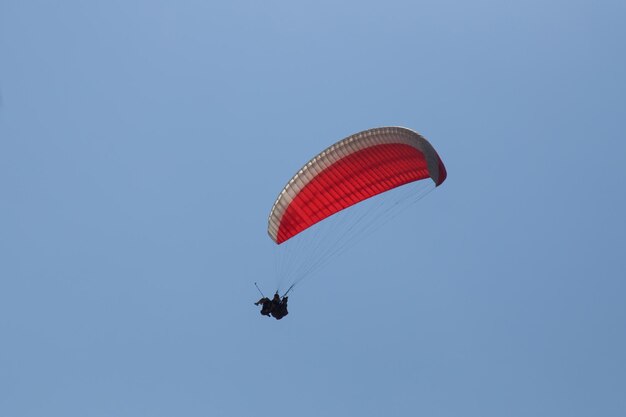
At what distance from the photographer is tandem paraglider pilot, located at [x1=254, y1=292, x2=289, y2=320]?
26969mm

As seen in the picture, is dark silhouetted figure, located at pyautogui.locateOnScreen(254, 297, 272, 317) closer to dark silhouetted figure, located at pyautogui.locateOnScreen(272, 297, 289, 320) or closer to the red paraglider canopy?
dark silhouetted figure, located at pyautogui.locateOnScreen(272, 297, 289, 320)

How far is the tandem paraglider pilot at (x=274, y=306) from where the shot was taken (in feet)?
88.5

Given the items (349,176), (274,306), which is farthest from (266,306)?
(349,176)

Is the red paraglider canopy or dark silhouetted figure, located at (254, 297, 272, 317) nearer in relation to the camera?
the red paraglider canopy

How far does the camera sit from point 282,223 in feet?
91.3

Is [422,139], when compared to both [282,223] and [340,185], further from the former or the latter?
[282,223]

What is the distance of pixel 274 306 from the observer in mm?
26984

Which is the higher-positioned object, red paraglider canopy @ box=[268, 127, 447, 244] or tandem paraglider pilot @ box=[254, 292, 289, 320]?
red paraglider canopy @ box=[268, 127, 447, 244]

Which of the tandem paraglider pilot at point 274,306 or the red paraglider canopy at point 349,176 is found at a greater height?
the red paraglider canopy at point 349,176

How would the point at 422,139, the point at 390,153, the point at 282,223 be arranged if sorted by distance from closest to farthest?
the point at 422,139
the point at 390,153
the point at 282,223

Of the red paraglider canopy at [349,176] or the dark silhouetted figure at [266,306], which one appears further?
the dark silhouetted figure at [266,306]

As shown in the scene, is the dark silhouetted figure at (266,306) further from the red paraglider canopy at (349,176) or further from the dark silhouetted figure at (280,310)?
the red paraglider canopy at (349,176)

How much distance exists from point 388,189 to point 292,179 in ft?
11.0

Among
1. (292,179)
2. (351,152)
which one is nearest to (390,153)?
(351,152)
